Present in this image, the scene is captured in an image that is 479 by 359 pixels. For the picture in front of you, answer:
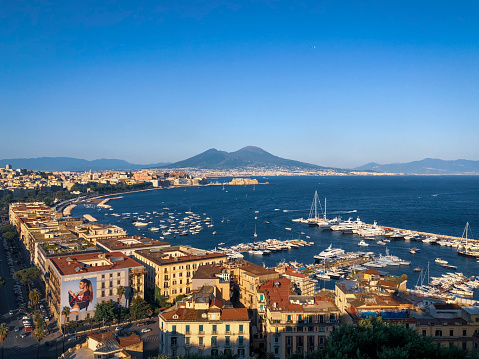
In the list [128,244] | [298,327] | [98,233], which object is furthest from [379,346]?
[98,233]

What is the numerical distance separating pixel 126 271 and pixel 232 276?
6477 mm

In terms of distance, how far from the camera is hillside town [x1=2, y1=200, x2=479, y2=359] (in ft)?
53.1

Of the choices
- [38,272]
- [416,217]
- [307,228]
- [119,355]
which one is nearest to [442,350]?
[119,355]

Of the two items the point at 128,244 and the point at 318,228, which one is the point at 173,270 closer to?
the point at 128,244

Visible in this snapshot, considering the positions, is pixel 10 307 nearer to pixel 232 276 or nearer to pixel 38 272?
pixel 38 272

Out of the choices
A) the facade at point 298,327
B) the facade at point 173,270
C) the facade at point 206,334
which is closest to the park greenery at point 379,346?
the facade at point 298,327

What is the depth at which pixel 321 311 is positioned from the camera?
16.4m

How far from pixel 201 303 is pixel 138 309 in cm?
751

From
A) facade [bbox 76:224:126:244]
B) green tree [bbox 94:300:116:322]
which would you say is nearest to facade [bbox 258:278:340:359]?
green tree [bbox 94:300:116:322]

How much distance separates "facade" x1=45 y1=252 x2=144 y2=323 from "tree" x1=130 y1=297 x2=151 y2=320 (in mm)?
1298

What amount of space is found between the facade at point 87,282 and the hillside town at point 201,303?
0.18ft

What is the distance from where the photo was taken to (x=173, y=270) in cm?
2653

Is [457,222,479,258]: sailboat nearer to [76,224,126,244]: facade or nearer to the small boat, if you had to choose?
the small boat

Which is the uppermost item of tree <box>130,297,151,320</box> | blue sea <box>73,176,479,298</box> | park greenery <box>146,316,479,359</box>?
park greenery <box>146,316,479,359</box>
